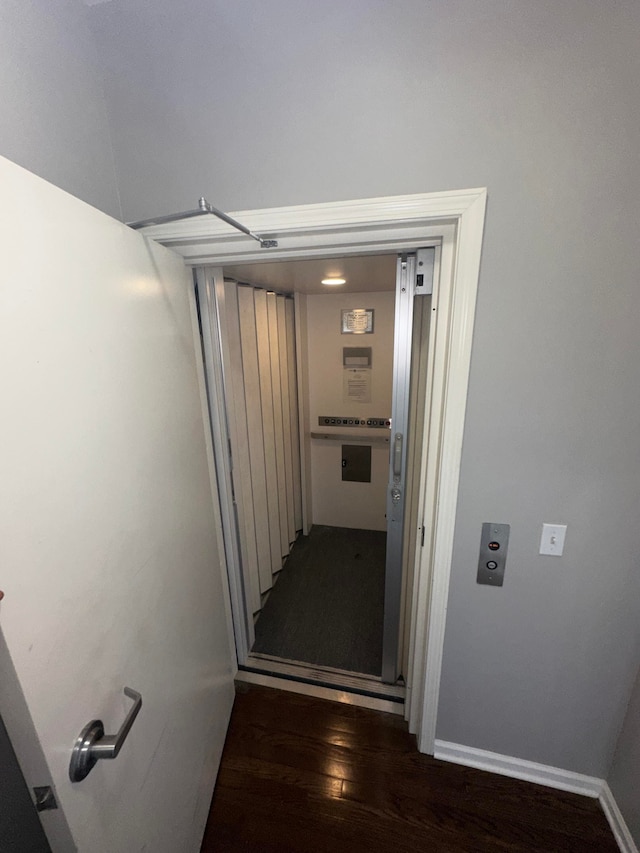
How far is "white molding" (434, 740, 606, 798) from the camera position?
1.23 meters

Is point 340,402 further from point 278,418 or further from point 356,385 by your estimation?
point 278,418

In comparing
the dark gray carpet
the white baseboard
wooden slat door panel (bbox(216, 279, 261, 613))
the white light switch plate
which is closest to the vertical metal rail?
the dark gray carpet

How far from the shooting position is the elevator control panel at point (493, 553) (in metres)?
1.08

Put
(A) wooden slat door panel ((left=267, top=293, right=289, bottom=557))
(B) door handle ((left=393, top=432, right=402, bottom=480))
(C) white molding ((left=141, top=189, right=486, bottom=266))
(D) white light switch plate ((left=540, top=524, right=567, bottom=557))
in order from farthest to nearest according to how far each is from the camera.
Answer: (A) wooden slat door panel ((left=267, top=293, right=289, bottom=557))
(B) door handle ((left=393, top=432, right=402, bottom=480))
(D) white light switch plate ((left=540, top=524, right=567, bottom=557))
(C) white molding ((left=141, top=189, right=486, bottom=266))

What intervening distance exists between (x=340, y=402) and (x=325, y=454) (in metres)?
0.49

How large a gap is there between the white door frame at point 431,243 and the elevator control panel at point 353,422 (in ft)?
4.86

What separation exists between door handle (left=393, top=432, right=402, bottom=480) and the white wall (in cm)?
129

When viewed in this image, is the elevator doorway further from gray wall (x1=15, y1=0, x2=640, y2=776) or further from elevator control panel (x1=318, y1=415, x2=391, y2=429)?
gray wall (x1=15, y1=0, x2=640, y2=776)

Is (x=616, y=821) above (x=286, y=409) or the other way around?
the other way around

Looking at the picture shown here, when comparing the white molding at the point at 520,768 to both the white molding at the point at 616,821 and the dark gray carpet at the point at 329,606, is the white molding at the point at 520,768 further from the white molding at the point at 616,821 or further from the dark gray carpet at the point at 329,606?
the dark gray carpet at the point at 329,606

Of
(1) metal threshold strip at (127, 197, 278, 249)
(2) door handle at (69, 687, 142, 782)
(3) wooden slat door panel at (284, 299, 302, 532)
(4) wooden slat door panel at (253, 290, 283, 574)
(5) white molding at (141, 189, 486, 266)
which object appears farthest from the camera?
(3) wooden slat door panel at (284, 299, 302, 532)

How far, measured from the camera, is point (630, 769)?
111cm

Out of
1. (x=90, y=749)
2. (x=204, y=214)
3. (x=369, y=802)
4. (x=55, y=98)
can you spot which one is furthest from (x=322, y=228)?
(x=369, y=802)

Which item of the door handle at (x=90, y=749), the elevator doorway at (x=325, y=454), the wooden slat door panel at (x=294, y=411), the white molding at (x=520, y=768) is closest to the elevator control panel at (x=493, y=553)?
the elevator doorway at (x=325, y=454)
